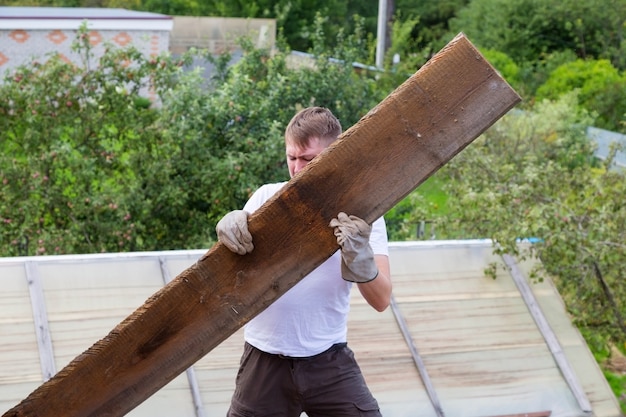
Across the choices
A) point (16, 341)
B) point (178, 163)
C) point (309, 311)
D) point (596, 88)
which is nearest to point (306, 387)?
point (309, 311)

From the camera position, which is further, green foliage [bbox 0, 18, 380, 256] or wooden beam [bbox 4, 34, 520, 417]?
green foliage [bbox 0, 18, 380, 256]

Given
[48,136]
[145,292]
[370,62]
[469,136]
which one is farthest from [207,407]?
[370,62]

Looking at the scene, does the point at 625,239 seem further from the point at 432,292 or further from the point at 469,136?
the point at 469,136

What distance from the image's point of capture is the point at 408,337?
5574mm

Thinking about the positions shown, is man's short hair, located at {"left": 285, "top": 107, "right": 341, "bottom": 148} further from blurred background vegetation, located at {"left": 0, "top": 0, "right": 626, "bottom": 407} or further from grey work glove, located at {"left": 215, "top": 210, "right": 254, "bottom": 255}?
blurred background vegetation, located at {"left": 0, "top": 0, "right": 626, "bottom": 407}

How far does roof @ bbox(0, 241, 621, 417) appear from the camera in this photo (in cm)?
505

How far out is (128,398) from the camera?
114 inches

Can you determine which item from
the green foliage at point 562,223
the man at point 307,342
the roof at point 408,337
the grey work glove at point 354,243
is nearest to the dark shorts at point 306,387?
the man at point 307,342

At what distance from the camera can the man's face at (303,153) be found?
321cm

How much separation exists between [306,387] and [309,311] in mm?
253

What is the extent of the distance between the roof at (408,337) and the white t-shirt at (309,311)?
1.67 m

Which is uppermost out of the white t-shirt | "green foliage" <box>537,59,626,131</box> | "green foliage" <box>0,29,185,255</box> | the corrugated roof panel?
the white t-shirt

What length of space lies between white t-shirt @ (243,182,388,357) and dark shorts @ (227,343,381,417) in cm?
4

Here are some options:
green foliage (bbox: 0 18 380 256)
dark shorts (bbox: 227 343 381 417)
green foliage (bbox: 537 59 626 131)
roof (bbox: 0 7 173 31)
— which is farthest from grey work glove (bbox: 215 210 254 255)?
roof (bbox: 0 7 173 31)
